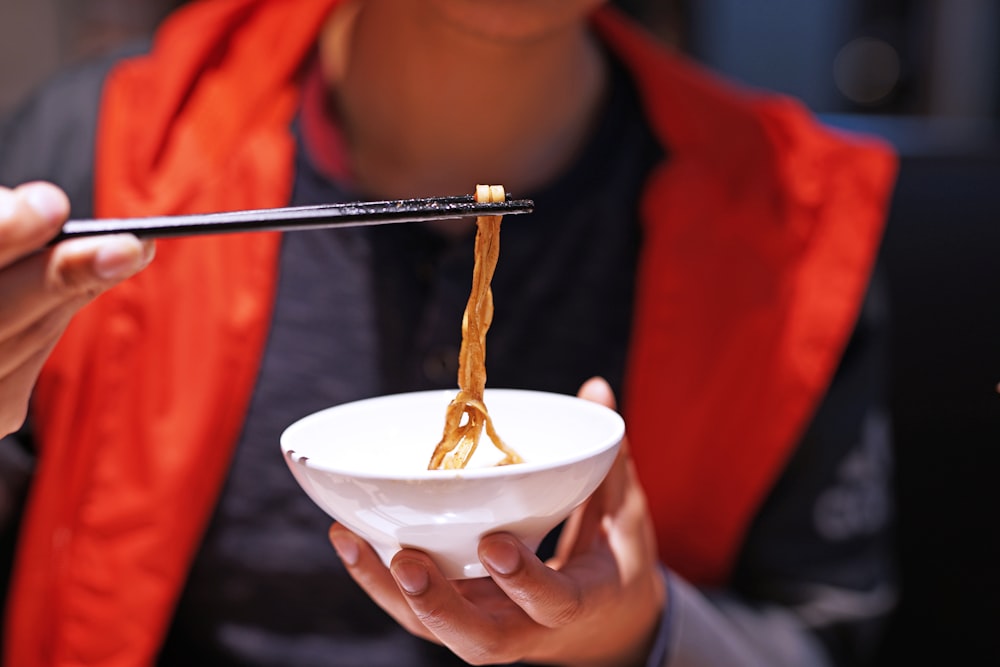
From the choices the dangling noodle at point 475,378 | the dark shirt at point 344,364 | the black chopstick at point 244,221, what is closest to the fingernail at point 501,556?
the dangling noodle at point 475,378

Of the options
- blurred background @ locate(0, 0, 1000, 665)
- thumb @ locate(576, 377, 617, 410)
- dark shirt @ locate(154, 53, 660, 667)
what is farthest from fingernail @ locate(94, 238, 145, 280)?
blurred background @ locate(0, 0, 1000, 665)

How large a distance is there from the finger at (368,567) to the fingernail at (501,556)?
11cm

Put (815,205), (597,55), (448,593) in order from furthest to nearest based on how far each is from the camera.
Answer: (597,55), (815,205), (448,593)

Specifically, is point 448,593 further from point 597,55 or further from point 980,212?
point 980,212

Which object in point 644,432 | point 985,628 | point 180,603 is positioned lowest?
point 985,628

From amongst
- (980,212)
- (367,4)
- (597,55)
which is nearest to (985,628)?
(980,212)

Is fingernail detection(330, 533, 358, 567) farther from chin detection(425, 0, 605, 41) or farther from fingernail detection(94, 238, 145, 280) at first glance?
chin detection(425, 0, 605, 41)

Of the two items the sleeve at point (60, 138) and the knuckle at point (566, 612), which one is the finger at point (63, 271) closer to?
the knuckle at point (566, 612)

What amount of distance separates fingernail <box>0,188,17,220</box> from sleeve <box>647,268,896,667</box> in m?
0.83

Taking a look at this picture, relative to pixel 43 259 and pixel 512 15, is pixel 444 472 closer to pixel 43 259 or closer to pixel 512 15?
pixel 43 259

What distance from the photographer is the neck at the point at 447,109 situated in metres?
1.11

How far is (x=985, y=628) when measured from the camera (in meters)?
1.52

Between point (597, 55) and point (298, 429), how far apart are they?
0.80 metres

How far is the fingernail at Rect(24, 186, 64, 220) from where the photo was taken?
0.51m
